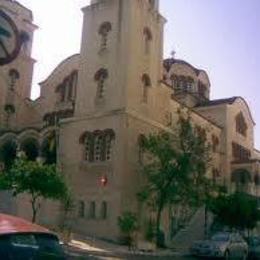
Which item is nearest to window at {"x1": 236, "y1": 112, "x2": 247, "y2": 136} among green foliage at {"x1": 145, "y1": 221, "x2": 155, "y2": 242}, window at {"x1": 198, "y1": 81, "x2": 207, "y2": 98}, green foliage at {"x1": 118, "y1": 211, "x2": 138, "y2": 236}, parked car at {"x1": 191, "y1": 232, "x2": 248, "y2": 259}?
window at {"x1": 198, "y1": 81, "x2": 207, "y2": 98}

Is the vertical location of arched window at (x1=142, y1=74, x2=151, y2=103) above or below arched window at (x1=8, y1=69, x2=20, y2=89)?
below

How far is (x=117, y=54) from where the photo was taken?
33406 mm

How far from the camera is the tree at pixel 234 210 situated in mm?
32438

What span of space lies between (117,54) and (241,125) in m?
21.2

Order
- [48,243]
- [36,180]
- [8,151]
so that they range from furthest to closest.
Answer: [8,151]
[36,180]
[48,243]

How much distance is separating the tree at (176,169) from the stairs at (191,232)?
2116 mm

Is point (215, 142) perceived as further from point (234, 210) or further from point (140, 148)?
point (140, 148)

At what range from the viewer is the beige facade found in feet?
101

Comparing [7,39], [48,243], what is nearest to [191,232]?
[48,243]

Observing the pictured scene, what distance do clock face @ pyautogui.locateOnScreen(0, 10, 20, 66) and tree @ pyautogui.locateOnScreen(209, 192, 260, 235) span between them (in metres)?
27.2

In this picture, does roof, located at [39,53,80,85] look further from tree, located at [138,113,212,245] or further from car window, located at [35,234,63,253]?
car window, located at [35,234,63,253]

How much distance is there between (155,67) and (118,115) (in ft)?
20.4

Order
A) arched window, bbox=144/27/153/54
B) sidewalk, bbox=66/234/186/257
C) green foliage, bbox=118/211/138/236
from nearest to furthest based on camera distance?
sidewalk, bbox=66/234/186/257, green foliage, bbox=118/211/138/236, arched window, bbox=144/27/153/54

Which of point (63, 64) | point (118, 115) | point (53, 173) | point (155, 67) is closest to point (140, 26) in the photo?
point (155, 67)
